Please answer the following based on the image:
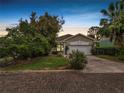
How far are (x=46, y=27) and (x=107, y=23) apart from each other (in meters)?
11.2

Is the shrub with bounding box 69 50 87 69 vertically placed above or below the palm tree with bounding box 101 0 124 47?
below

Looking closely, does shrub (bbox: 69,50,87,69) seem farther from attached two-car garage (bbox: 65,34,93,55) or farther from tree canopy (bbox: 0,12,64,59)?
attached two-car garage (bbox: 65,34,93,55)

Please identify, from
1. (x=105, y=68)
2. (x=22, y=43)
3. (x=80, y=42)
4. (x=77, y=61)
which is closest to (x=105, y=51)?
(x=80, y=42)

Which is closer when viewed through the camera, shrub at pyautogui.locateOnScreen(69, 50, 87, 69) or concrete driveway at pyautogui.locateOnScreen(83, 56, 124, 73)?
concrete driveway at pyautogui.locateOnScreen(83, 56, 124, 73)

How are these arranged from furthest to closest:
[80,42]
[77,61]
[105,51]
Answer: [80,42] < [105,51] < [77,61]

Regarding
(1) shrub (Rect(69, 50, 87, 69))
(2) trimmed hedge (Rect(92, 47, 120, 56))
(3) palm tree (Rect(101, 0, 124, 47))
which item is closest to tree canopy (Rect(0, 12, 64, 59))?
(1) shrub (Rect(69, 50, 87, 69))

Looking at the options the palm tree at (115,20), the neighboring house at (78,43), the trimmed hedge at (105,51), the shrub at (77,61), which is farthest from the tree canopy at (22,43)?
the neighboring house at (78,43)

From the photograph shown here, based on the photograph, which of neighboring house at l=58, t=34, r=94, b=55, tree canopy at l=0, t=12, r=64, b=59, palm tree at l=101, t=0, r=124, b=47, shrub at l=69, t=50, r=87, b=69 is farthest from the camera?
neighboring house at l=58, t=34, r=94, b=55

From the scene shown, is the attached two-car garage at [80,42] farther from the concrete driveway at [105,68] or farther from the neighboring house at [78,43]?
the concrete driveway at [105,68]

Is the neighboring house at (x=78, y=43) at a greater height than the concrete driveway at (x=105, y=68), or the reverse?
the neighboring house at (x=78, y=43)

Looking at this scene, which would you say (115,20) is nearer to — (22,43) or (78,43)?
(78,43)

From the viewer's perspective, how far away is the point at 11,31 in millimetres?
29500

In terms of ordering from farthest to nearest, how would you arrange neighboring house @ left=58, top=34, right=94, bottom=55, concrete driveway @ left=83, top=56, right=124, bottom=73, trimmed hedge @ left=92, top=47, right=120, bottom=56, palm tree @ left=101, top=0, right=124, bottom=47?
1. neighboring house @ left=58, top=34, right=94, bottom=55
2. trimmed hedge @ left=92, top=47, right=120, bottom=56
3. palm tree @ left=101, top=0, right=124, bottom=47
4. concrete driveway @ left=83, top=56, right=124, bottom=73

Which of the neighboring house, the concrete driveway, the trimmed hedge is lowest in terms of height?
the concrete driveway
